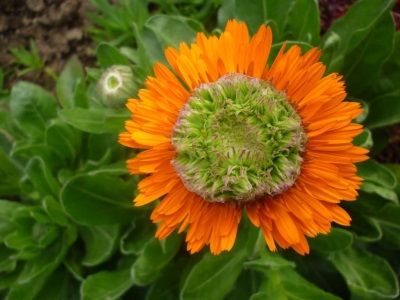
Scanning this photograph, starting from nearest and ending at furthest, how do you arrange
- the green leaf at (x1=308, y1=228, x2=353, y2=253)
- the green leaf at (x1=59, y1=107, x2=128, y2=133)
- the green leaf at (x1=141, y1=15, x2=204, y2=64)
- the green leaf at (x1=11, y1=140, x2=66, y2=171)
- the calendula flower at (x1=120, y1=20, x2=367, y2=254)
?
the calendula flower at (x1=120, y1=20, x2=367, y2=254)
the green leaf at (x1=308, y1=228, x2=353, y2=253)
the green leaf at (x1=59, y1=107, x2=128, y2=133)
the green leaf at (x1=141, y1=15, x2=204, y2=64)
the green leaf at (x1=11, y1=140, x2=66, y2=171)

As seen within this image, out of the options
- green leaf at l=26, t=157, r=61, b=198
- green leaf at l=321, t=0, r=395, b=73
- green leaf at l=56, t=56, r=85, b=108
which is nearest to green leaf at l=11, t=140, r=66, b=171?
green leaf at l=26, t=157, r=61, b=198

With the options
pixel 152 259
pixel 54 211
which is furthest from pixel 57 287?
pixel 152 259

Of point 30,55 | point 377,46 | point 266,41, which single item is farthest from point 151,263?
point 30,55

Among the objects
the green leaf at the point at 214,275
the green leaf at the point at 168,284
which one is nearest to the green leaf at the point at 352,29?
the green leaf at the point at 214,275

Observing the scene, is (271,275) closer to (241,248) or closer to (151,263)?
(241,248)

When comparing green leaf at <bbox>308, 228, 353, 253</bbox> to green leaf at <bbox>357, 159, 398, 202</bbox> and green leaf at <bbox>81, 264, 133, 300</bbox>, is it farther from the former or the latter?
green leaf at <bbox>81, 264, 133, 300</bbox>

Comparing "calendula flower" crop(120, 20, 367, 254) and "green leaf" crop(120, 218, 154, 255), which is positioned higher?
"calendula flower" crop(120, 20, 367, 254)
